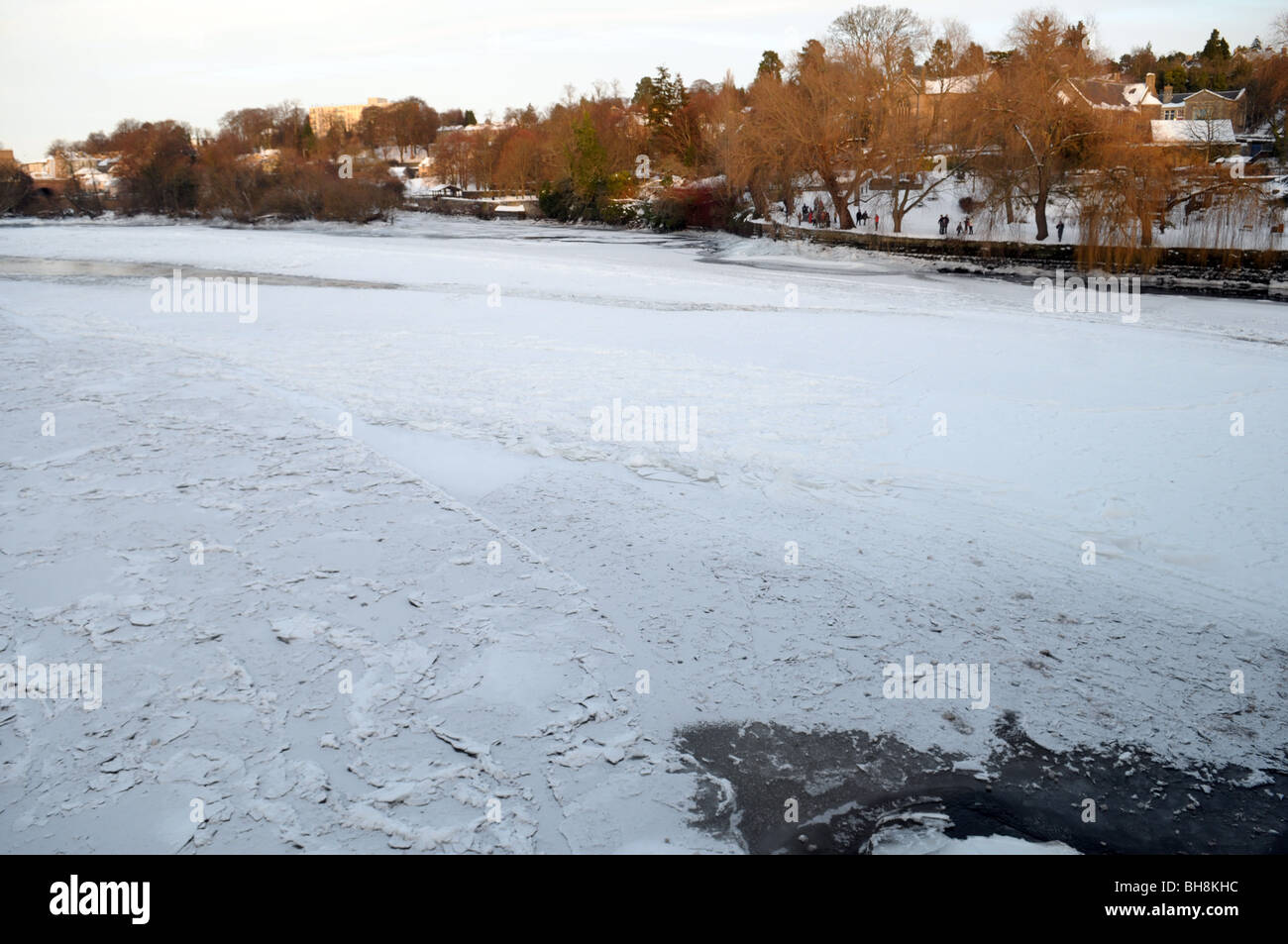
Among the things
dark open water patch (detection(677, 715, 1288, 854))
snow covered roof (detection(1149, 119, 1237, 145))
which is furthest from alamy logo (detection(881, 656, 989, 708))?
snow covered roof (detection(1149, 119, 1237, 145))

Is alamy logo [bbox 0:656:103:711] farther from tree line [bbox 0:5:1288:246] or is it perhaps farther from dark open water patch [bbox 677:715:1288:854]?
tree line [bbox 0:5:1288:246]

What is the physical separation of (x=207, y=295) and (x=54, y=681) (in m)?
15.4

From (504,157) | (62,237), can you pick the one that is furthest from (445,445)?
(504,157)

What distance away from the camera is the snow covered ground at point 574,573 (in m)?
4.40

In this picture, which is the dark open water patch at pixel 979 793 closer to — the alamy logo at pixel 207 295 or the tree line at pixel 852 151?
the alamy logo at pixel 207 295

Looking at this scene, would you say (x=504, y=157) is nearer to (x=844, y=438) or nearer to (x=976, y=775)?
(x=844, y=438)

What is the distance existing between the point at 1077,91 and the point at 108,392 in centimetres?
2756

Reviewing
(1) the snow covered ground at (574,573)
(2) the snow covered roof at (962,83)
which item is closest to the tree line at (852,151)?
(2) the snow covered roof at (962,83)

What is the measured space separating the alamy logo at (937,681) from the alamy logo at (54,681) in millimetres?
4529

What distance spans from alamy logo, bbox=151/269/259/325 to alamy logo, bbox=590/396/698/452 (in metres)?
8.71

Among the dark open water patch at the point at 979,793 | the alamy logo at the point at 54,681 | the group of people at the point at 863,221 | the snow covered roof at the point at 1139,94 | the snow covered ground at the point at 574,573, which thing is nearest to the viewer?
the dark open water patch at the point at 979,793

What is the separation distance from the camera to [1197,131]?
3825 cm
